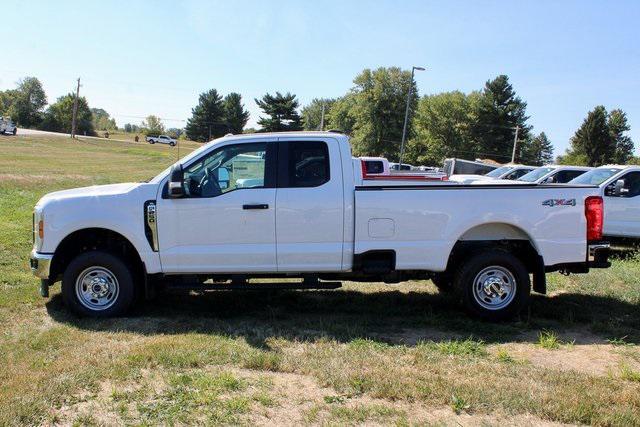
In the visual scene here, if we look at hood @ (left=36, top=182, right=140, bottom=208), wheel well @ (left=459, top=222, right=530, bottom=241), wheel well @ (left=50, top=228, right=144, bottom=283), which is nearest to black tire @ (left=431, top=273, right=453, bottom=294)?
wheel well @ (left=459, top=222, right=530, bottom=241)

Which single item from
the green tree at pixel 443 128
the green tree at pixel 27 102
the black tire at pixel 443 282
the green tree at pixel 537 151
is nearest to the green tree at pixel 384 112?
the green tree at pixel 443 128

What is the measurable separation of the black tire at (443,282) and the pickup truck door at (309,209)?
134 centimetres

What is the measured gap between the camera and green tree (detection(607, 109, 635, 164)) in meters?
80.1

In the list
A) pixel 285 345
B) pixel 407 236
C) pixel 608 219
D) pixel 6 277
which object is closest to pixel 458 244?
pixel 407 236

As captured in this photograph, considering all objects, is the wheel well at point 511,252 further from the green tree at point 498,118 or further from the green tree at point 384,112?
the green tree at point 498,118

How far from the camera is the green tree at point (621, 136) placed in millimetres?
80062

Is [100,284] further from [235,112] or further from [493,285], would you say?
[235,112]

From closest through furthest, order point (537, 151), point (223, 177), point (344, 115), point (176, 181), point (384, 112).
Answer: point (176, 181), point (223, 177), point (384, 112), point (344, 115), point (537, 151)

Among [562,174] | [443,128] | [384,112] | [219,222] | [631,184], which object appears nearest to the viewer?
[219,222]

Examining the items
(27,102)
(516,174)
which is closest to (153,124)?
(27,102)

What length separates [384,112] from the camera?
83.3 m

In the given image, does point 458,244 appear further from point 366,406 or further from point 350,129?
point 350,129

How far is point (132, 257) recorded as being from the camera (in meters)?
6.49

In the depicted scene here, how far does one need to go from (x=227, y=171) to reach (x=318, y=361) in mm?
2452
